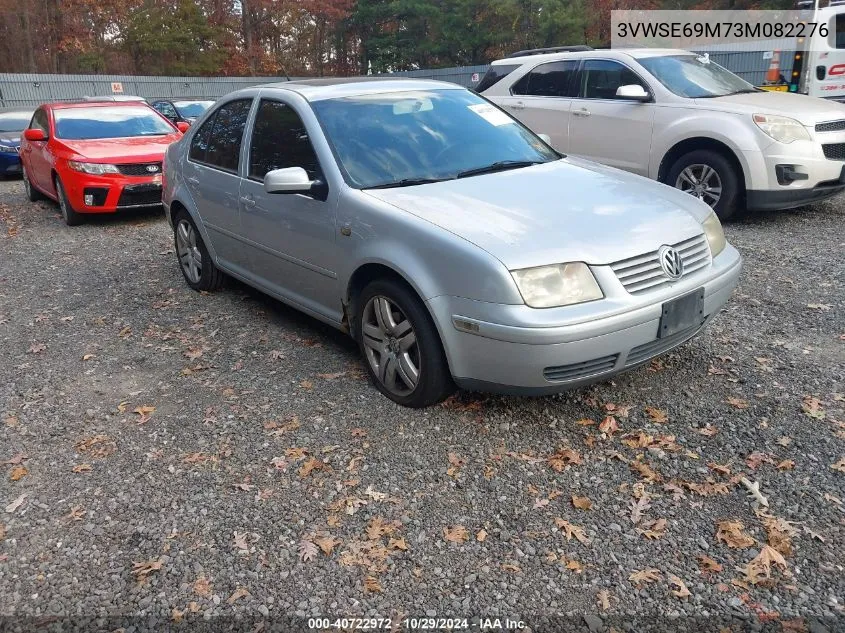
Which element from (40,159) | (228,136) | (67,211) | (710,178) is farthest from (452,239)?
(40,159)

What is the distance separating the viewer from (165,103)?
1759 cm

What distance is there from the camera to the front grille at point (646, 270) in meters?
3.28

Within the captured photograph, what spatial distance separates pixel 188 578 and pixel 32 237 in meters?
7.64

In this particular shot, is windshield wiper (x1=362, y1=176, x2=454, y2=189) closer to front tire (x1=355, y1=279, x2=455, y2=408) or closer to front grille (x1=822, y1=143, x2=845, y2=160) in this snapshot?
front tire (x1=355, y1=279, x2=455, y2=408)

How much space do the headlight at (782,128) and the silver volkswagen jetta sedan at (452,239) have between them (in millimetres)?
3230

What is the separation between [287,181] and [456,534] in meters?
2.16

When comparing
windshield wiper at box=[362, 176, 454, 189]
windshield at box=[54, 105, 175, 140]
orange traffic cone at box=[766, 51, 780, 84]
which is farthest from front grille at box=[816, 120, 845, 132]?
windshield at box=[54, 105, 175, 140]

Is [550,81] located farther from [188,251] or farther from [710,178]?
[188,251]

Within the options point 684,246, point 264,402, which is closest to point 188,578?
point 264,402

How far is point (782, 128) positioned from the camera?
6793 mm

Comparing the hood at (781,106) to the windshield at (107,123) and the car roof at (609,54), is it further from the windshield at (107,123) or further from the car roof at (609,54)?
the windshield at (107,123)

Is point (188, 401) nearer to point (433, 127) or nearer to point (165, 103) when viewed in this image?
point (433, 127)

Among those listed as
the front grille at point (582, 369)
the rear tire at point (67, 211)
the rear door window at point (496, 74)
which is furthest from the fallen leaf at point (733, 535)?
the rear tire at point (67, 211)

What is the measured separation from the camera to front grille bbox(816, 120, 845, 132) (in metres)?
6.83
